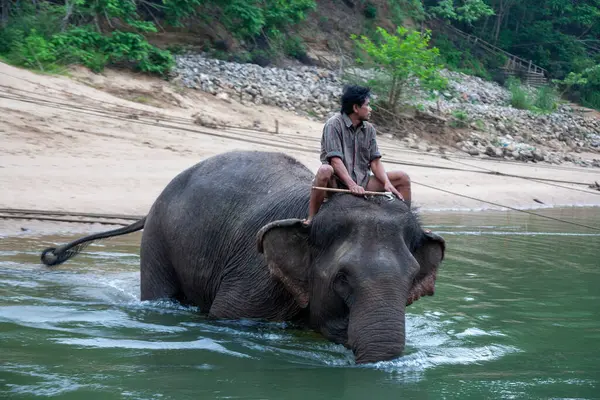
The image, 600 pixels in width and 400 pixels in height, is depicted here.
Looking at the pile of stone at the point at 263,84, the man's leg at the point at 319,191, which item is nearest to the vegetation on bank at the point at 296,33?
the pile of stone at the point at 263,84

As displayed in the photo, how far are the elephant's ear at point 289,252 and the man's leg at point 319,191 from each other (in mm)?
100

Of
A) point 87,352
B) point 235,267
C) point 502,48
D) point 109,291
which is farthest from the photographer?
point 502,48

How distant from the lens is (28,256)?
816 centimetres

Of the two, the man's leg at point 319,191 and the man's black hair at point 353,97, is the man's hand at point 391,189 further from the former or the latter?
the man's black hair at point 353,97

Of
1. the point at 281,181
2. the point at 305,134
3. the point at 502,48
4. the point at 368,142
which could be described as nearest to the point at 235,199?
the point at 281,181

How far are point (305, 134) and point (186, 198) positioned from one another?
11.2 m

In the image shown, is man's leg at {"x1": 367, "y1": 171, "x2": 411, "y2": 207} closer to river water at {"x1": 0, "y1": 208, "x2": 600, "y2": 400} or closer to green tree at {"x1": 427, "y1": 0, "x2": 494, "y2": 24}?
river water at {"x1": 0, "y1": 208, "x2": 600, "y2": 400}

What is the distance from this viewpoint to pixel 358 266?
464 centimetres

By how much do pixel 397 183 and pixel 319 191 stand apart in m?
0.56

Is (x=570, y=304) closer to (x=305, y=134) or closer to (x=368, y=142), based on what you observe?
(x=368, y=142)

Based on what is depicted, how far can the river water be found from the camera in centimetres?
466

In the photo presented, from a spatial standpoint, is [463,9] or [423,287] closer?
[423,287]

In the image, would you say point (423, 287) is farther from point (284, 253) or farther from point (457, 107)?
point (457, 107)

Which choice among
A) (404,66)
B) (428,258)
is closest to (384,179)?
(428,258)
